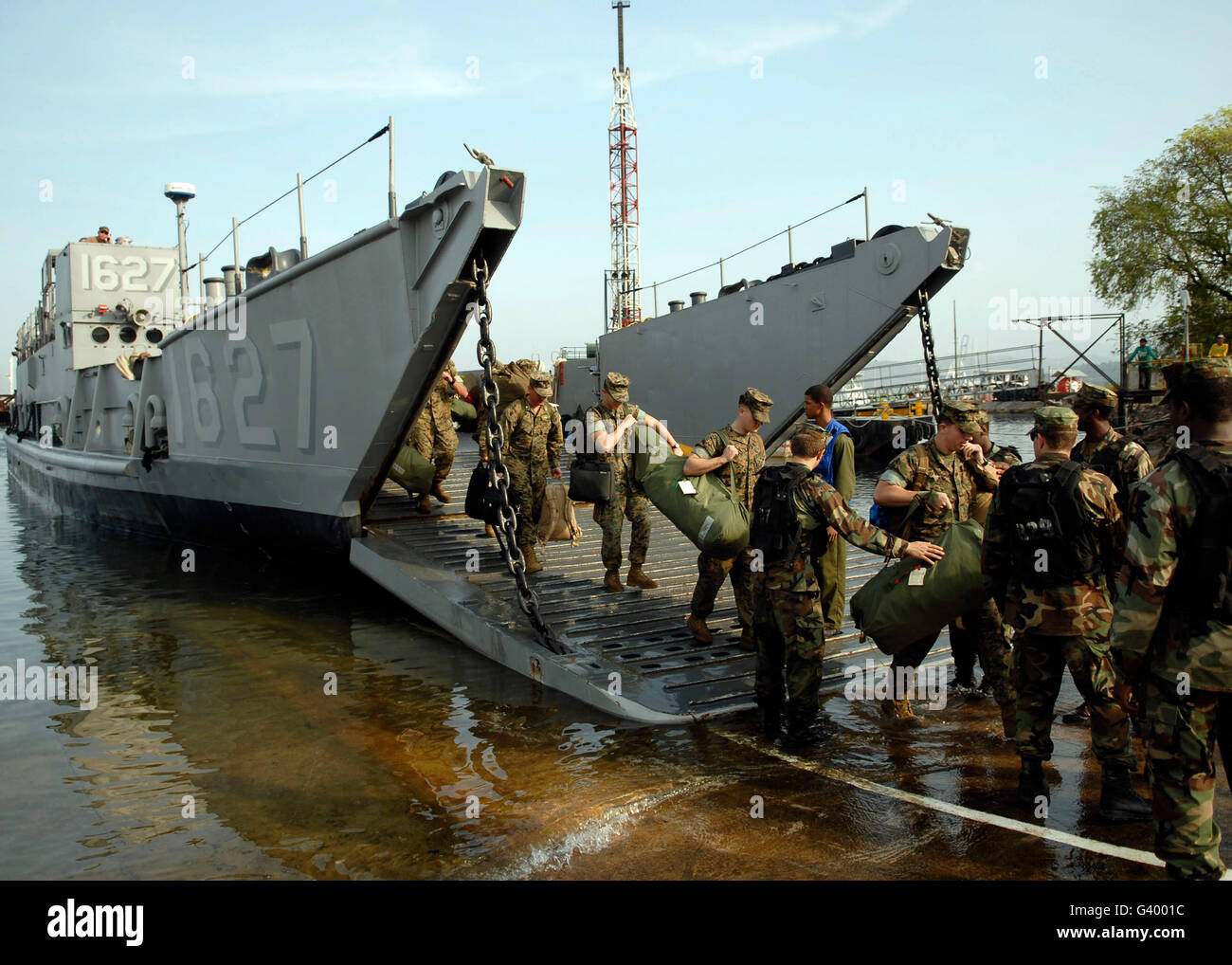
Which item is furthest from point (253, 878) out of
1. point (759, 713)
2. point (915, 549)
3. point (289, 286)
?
point (289, 286)

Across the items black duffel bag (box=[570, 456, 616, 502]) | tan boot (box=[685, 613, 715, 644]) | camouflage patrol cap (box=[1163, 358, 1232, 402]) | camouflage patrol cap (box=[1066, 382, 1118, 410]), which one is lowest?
tan boot (box=[685, 613, 715, 644])

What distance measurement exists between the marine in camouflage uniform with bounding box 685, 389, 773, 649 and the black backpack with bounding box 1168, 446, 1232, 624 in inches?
113

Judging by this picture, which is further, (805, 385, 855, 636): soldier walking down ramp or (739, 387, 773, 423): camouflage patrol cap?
(805, 385, 855, 636): soldier walking down ramp

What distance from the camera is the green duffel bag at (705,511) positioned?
5234mm

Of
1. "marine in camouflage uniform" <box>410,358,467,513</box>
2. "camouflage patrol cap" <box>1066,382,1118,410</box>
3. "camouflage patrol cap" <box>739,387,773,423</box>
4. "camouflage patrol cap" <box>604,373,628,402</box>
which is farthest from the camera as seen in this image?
"marine in camouflage uniform" <box>410,358,467,513</box>

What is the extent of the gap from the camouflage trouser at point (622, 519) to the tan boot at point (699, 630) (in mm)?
1029

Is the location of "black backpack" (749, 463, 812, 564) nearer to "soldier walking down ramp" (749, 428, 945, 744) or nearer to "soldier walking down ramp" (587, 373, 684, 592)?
"soldier walking down ramp" (749, 428, 945, 744)

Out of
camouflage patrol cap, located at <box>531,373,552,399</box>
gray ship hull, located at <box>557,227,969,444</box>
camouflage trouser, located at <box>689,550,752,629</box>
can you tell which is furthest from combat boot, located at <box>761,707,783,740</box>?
gray ship hull, located at <box>557,227,969,444</box>

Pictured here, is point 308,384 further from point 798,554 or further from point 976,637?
point 976,637

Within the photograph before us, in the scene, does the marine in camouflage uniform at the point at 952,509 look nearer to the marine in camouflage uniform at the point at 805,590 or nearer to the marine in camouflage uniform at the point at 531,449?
the marine in camouflage uniform at the point at 805,590

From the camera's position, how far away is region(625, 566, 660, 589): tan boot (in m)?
6.71

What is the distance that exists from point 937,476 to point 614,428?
2.37 m
